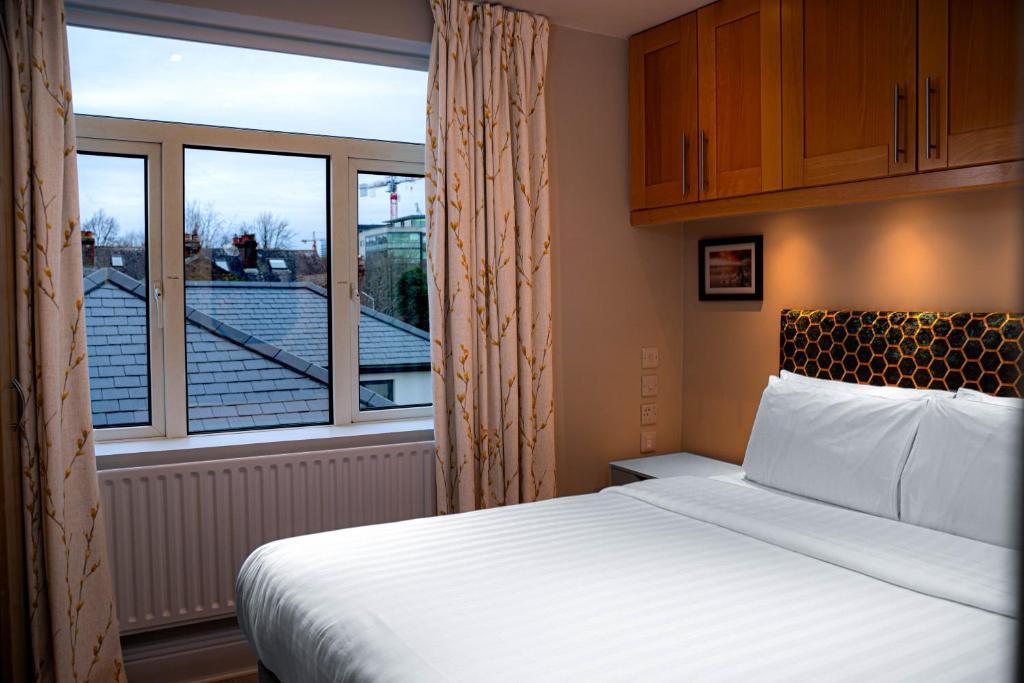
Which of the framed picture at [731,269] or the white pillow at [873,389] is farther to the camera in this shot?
the framed picture at [731,269]

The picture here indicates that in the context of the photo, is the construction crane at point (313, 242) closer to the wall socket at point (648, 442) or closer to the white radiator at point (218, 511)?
the white radiator at point (218, 511)

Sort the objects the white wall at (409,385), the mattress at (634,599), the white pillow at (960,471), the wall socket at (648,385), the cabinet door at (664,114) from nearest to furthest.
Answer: the mattress at (634,599) → the white pillow at (960,471) → the cabinet door at (664,114) → the white wall at (409,385) → the wall socket at (648,385)

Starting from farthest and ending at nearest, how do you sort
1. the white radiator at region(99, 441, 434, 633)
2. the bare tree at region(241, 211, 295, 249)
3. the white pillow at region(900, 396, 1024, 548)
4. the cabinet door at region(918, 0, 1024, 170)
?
the bare tree at region(241, 211, 295, 249) < the white radiator at region(99, 441, 434, 633) < the cabinet door at region(918, 0, 1024, 170) < the white pillow at region(900, 396, 1024, 548)

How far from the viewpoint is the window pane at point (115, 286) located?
277cm

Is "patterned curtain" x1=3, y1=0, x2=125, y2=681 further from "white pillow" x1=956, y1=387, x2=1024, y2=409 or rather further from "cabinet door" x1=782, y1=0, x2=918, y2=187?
"white pillow" x1=956, y1=387, x2=1024, y2=409

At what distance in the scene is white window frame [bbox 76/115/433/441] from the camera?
2826 millimetres

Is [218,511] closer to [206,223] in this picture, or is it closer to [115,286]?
[115,286]

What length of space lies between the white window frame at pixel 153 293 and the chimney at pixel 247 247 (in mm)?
291

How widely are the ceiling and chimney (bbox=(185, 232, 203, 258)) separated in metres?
1.54

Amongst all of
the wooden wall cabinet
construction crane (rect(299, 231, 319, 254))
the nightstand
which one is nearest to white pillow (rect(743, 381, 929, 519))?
the nightstand

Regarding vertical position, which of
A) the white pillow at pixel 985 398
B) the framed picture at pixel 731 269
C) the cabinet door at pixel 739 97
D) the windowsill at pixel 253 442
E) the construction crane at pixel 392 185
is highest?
the cabinet door at pixel 739 97

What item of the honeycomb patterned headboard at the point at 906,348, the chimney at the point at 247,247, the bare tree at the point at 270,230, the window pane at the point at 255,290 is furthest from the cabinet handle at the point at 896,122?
the chimney at the point at 247,247

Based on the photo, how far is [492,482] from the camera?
320 cm

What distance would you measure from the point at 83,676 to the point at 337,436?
1.13 m
